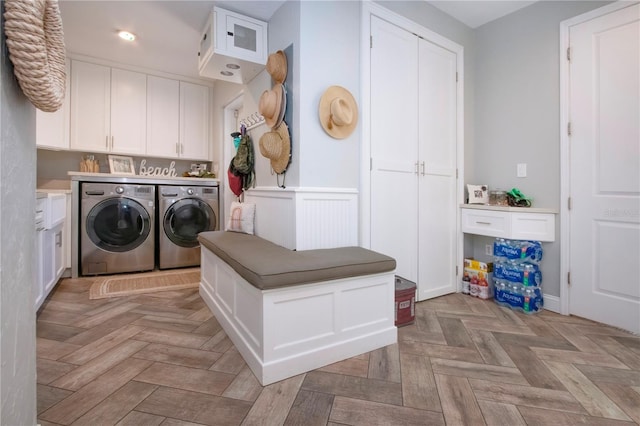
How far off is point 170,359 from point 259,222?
1.16 m

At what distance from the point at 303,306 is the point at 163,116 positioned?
3.39 metres

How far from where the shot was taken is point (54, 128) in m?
3.17

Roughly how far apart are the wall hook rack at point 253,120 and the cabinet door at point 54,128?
1895 mm

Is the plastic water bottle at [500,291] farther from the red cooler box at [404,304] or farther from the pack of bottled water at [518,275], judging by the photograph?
the red cooler box at [404,304]

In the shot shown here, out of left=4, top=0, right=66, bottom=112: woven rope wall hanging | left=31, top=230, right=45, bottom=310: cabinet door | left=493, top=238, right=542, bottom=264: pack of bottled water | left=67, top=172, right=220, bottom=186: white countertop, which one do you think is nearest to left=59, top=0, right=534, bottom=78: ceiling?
left=67, top=172, right=220, bottom=186: white countertop

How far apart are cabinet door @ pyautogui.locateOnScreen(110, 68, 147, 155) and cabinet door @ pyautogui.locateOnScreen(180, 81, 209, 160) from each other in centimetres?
43

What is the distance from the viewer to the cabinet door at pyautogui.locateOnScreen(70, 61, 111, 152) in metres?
3.31

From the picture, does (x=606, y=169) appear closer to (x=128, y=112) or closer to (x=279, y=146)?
(x=279, y=146)

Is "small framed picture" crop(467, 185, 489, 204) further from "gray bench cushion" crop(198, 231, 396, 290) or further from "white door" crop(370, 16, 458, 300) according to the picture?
"gray bench cushion" crop(198, 231, 396, 290)

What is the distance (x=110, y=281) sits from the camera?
9.80 feet

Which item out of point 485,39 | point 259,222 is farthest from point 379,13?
point 259,222

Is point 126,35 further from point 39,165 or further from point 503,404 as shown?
point 503,404

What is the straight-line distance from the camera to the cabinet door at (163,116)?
3711 millimetres

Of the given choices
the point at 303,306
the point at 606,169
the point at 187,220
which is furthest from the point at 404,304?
the point at 187,220
